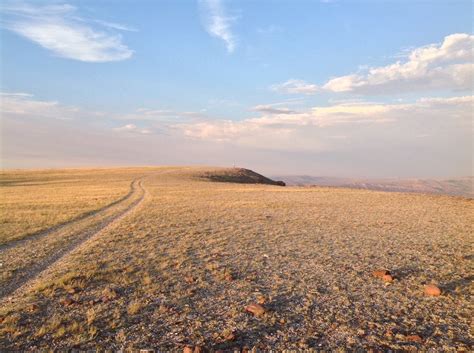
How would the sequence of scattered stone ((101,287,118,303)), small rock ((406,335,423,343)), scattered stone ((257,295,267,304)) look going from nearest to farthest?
small rock ((406,335,423,343)) < scattered stone ((257,295,267,304)) < scattered stone ((101,287,118,303))

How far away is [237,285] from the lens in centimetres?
1128

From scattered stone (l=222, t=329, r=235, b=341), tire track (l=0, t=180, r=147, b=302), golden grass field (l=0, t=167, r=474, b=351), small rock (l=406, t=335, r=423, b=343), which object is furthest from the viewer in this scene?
tire track (l=0, t=180, r=147, b=302)

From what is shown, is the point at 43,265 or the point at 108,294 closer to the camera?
the point at 108,294

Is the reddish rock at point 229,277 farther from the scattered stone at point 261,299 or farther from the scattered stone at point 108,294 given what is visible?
the scattered stone at point 108,294

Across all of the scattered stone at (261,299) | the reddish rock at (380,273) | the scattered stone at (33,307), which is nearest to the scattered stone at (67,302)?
the scattered stone at (33,307)

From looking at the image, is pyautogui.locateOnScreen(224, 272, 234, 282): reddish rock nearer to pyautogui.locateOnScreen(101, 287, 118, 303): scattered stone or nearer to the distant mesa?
pyautogui.locateOnScreen(101, 287, 118, 303): scattered stone

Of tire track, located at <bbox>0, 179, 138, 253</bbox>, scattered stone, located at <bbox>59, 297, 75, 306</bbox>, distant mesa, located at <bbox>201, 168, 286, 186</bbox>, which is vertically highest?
distant mesa, located at <bbox>201, 168, 286, 186</bbox>

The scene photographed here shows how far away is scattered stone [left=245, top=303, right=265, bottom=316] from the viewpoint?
8.93 metres

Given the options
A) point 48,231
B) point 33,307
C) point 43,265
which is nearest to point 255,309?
point 33,307

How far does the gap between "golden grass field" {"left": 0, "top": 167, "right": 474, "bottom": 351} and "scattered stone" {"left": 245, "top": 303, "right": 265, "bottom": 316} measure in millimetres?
49

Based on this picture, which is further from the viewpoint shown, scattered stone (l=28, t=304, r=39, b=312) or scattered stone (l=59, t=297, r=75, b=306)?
scattered stone (l=59, t=297, r=75, b=306)

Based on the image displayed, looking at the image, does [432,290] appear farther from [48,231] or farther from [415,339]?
[48,231]

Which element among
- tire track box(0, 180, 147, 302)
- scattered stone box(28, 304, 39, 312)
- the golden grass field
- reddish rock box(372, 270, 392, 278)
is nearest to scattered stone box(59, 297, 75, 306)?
the golden grass field

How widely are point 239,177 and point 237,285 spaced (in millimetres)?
76598
